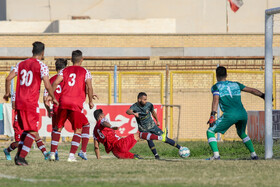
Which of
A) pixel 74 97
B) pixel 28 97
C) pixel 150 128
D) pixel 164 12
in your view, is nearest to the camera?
pixel 28 97

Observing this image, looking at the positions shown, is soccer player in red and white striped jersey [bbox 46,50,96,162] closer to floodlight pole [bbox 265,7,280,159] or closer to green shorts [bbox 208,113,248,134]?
green shorts [bbox 208,113,248,134]

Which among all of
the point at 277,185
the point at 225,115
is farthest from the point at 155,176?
the point at 225,115

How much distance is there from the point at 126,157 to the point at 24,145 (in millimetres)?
3049

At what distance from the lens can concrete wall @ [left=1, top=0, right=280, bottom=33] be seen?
148 feet

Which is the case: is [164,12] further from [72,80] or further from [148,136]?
[72,80]

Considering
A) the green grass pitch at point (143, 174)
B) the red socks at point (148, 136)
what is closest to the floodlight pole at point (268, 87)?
the green grass pitch at point (143, 174)

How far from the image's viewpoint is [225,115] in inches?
486

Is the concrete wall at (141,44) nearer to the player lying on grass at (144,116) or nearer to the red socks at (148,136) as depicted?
the player lying on grass at (144,116)

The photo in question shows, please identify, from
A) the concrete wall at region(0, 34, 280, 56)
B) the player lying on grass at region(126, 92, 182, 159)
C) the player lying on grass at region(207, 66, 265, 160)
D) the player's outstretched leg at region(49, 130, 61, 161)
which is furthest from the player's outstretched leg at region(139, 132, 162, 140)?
the concrete wall at region(0, 34, 280, 56)

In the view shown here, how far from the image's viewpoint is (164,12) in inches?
1795

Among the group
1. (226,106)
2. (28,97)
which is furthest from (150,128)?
(28,97)

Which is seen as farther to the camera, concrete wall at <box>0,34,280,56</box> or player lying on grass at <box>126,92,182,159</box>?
concrete wall at <box>0,34,280,56</box>

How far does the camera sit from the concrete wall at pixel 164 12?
45219mm

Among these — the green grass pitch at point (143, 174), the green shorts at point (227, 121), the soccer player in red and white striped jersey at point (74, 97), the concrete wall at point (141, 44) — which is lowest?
the green grass pitch at point (143, 174)
